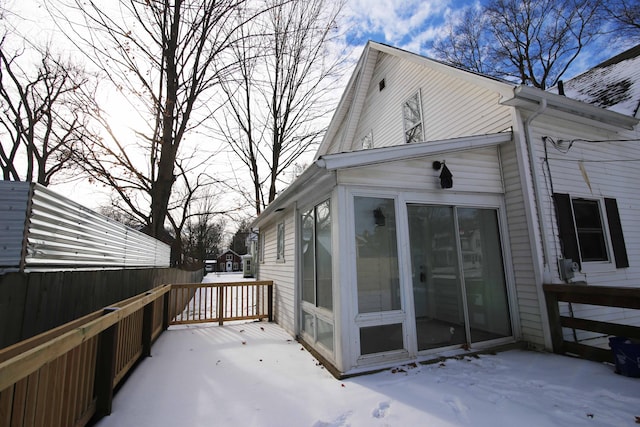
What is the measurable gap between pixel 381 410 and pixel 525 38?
1675 centimetres

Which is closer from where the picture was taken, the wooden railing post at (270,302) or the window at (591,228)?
the window at (591,228)

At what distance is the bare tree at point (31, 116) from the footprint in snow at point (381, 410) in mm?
12001

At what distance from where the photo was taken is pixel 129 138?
818 centimetres

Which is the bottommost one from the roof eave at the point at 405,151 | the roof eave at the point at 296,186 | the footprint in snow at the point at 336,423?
the footprint in snow at the point at 336,423

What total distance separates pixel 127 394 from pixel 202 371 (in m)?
0.86

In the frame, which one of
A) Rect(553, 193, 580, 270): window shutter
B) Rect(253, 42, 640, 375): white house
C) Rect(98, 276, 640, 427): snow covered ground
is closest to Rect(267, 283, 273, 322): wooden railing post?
Rect(253, 42, 640, 375): white house

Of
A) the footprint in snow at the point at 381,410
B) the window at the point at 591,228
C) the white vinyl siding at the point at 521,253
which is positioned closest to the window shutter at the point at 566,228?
the window at the point at 591,228

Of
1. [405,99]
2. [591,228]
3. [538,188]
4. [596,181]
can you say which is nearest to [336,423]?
[538,188]

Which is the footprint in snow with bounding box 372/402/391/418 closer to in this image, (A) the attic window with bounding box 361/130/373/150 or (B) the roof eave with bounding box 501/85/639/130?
(B) the roof eave with bounding box 501/85/639/130

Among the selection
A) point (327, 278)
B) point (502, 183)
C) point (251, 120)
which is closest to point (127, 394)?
point (327, 278)

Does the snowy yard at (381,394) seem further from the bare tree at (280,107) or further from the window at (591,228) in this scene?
the bare tree at (280,107)

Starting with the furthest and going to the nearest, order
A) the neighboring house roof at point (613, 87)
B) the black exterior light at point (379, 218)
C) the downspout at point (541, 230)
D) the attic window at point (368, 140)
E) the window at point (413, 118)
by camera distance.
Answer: the attic window at point (368, 140)
the window at point (413, 118)
the neighboring house roof at point (613, 87)
the downspout at point (541, 230)
the black exterior light at point (379, 218)

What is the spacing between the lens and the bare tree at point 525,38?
1185 cm

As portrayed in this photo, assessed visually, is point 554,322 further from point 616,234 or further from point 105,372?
point 105,372
